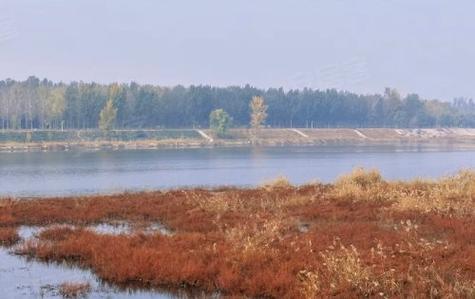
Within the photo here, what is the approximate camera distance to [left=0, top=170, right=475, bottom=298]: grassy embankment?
41.0 feet

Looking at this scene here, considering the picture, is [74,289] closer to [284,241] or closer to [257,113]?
[284,241]

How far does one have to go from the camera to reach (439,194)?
2480 cm

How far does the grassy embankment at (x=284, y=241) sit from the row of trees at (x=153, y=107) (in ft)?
337

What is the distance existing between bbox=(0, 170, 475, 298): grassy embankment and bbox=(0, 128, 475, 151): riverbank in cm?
9158

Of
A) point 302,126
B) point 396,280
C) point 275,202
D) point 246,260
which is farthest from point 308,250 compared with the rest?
point 302,126

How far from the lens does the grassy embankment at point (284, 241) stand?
12492mm

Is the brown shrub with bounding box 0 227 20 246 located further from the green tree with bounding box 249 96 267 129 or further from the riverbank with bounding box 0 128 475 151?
the green tree with bounding box 249 96 267 129

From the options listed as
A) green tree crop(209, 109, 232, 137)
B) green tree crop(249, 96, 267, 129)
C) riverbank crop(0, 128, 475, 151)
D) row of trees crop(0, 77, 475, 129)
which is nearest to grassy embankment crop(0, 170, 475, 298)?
riverbank crop(0, 128, 475, 151)

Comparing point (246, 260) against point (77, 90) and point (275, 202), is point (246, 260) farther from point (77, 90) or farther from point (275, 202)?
point (77, 90)

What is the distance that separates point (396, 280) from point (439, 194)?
13.7 metres

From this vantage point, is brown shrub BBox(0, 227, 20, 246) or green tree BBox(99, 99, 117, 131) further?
green tree BBox(99, 99, 117, 131)

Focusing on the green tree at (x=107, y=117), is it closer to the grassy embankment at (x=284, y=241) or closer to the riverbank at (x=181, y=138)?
the riverbank at (x=181, y=138)

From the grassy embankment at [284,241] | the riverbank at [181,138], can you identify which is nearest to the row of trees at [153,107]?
the riverbank at [181,138]

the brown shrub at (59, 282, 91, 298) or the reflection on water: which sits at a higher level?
the brown shrub at (59, 282, 91, 298)
